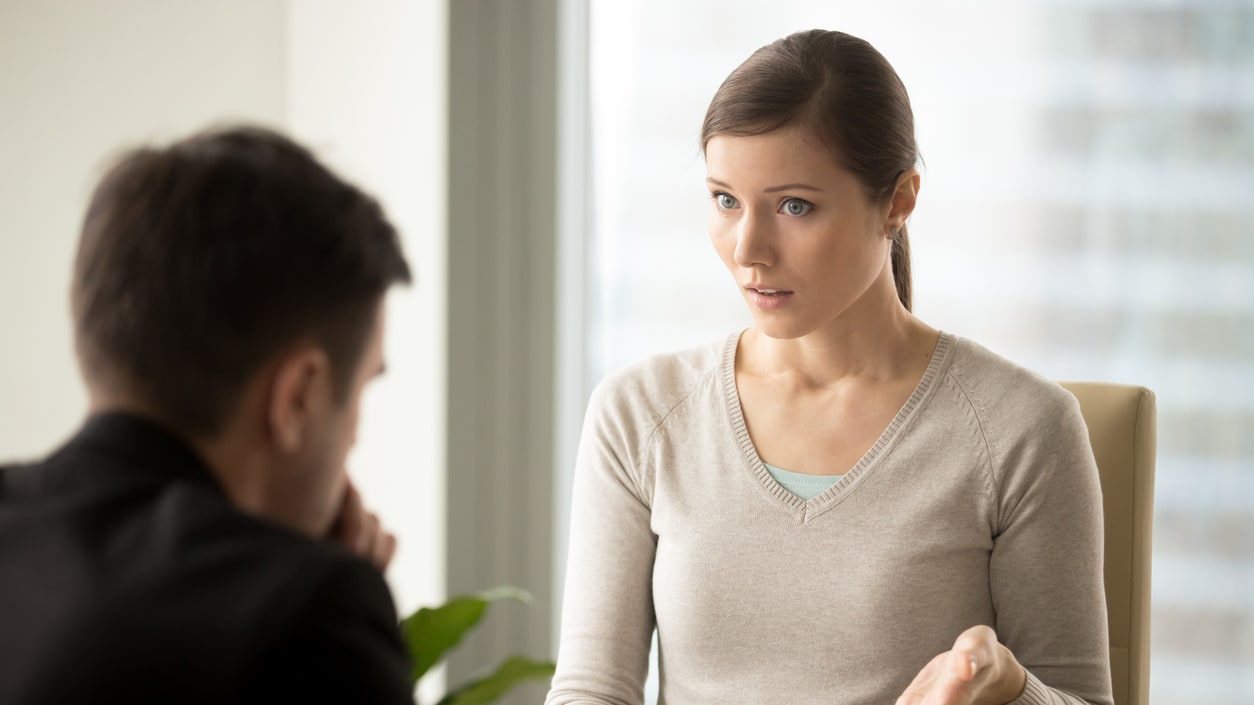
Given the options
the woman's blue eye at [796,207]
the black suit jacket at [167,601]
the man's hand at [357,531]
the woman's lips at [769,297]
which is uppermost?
the woman's blue eye at [796,207]

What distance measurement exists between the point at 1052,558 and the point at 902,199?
0.44 meters

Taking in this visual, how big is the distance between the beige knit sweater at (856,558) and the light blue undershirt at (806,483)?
1cm

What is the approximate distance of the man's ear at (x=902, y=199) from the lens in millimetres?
1388

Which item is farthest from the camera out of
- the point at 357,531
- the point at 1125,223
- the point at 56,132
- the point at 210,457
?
the point at 56,132

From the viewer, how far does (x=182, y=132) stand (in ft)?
7.75

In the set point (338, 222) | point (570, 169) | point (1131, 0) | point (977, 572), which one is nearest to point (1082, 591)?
point (977, 572)

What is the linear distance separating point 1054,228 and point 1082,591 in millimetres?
868

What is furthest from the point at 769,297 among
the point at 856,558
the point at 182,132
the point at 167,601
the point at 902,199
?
the point at 182,132

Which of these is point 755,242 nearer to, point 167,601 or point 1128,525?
point 1128,525

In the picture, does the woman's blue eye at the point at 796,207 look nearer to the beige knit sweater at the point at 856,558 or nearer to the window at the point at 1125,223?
the beige knit sweater at the point at 856,558

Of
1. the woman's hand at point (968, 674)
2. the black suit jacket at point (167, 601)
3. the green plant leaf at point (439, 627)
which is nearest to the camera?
the black suit jacket at point (167, 601)

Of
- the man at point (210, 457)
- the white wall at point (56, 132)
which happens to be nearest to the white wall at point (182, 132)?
the white wall at point (56, 132)

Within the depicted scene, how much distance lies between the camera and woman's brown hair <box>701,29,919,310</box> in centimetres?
133

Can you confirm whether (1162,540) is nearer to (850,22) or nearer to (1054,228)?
(1054,228)
